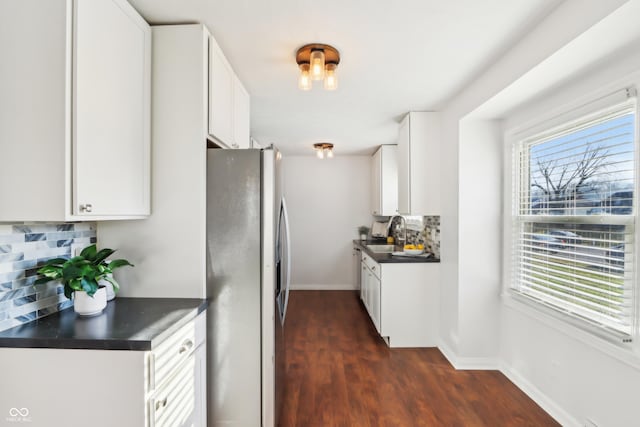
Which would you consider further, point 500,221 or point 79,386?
point 500,221

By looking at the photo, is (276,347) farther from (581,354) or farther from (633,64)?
(633,64)

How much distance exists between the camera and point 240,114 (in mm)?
2438

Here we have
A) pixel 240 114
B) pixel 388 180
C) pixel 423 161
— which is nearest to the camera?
pixel 240 114

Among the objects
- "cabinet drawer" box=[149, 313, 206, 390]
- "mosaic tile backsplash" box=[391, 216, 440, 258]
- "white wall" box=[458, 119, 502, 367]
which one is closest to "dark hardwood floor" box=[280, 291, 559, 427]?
"white wall" box=[458, 119, 502, 367]

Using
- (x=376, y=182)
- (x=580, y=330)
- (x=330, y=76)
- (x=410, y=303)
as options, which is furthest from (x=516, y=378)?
(x=376, y=182)

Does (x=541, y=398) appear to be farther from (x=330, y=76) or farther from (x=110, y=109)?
(x=110, y=109)

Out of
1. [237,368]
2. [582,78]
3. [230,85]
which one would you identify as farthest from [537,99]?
[237,368]

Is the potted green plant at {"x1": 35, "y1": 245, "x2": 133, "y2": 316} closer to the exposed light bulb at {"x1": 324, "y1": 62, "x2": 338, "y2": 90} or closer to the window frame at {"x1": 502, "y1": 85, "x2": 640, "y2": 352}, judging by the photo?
the exposed light bulb at {"x1": 324, "y1": 62, "x2": 338, "y2": 90}

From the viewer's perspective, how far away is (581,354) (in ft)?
6.22

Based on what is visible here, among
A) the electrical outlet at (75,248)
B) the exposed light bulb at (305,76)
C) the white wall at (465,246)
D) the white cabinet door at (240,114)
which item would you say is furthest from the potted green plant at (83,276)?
the white wall at (465,246)

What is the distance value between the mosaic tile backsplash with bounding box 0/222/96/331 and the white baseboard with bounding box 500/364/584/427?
9.84 feet

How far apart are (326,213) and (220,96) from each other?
381 centimetres

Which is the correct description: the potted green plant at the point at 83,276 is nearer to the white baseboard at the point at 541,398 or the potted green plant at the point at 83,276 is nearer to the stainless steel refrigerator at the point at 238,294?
the stainless steel refrigerator at the point at 238,294

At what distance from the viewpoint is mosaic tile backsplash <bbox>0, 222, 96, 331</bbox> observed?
1306mm
